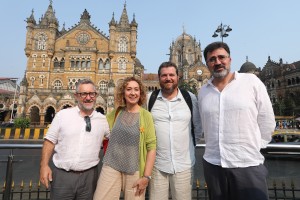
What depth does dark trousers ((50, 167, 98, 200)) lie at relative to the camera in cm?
301

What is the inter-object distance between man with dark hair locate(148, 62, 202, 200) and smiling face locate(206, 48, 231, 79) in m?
0.61

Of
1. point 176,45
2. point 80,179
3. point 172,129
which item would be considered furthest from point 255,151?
point 176,45

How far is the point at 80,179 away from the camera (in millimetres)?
3082

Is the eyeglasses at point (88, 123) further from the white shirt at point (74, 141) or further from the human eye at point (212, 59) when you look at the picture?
the human eye at point (212, 59)

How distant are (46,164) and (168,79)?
2.01 m

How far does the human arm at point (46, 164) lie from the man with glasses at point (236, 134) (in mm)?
2061

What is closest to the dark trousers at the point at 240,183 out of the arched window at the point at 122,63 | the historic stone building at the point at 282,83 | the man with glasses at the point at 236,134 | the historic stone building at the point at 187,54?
the man with glasses at the point at 236,134

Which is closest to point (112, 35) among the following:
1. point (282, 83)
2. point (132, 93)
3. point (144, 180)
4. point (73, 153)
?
point (282, 83)

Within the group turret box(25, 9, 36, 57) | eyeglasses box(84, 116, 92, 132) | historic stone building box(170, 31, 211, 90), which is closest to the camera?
eyeglasses box(84, 116, 92, 132)

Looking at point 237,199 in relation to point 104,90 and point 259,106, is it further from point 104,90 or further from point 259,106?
point 104,90

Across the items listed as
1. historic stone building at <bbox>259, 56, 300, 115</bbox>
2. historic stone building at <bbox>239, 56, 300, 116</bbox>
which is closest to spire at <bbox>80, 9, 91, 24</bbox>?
historic stone building at <bbox>239, 56, 300, 116</bbox>

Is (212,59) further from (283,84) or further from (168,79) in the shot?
(283,84)

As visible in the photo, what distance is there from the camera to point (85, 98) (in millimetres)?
3279

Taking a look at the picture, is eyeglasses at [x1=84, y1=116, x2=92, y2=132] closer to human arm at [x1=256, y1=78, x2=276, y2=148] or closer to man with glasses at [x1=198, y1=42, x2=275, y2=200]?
man with glasses at [x1=198, y1=42, x2=275, y2=200]
